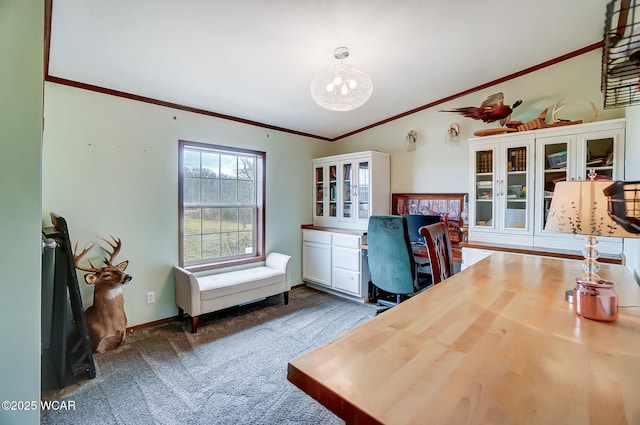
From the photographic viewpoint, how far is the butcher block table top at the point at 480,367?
533 millimetres

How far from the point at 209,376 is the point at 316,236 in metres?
2.27

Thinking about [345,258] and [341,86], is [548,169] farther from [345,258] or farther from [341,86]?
[345,258]

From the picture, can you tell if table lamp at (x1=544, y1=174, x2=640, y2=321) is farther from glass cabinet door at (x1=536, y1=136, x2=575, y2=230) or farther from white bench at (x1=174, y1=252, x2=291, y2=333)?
white bench at (x1=174, y1=252, x2=291, y2=333)

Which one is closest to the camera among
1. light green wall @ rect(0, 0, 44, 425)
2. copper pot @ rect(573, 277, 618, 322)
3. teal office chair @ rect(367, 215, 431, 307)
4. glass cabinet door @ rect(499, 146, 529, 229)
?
copper pot @ rect(573, 277, 618, 322)

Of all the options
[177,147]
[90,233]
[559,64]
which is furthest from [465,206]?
[90,233]

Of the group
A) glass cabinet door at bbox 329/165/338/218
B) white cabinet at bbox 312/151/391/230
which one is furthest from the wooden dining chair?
glass cabinet door at bbox 329/165/338/218

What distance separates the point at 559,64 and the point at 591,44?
0.25m

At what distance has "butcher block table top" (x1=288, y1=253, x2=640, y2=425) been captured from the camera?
1.75 feet

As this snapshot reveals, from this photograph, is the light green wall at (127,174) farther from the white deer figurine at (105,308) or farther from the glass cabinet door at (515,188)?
the glass cabinet door at (515,188)

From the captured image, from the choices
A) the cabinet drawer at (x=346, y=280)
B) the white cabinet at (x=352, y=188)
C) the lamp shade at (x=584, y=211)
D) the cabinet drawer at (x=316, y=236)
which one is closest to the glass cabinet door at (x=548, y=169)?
the white cabinet at (x=352, y=188)

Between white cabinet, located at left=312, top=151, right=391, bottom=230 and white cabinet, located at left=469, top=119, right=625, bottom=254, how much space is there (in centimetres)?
112

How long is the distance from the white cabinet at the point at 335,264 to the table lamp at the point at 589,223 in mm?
2515

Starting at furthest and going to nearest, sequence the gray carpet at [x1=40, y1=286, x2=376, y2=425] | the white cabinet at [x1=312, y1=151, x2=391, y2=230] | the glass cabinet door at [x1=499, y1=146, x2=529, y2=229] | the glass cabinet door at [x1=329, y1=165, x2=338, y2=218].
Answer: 1. the glass cabinet door at [x1=329, y1=165, x2=338, y2=218]
2. the white cabinet at [x1=312, y1=151, x2=391, y2=230]
3. the glass cabinet door at [x1=499, y1=146, x2=529, y2=229]
4. the gray carpet at [x1=40, y1=286, x2=376, y2=425]

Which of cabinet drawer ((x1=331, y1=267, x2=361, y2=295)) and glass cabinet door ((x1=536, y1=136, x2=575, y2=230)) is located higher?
glass cabinet door ((x1=536, y1=136, x2=575, y2=230))
